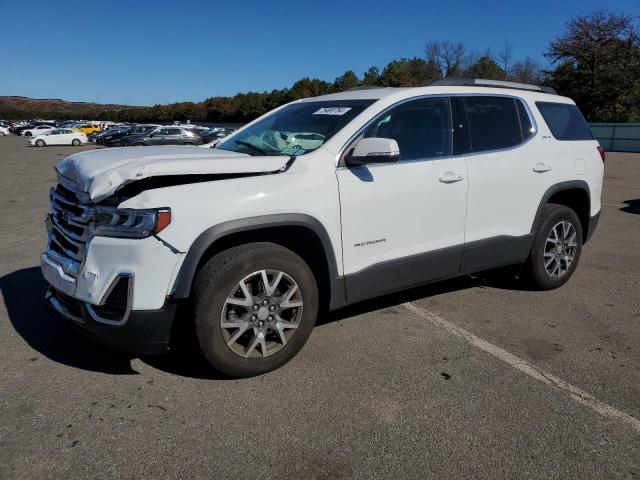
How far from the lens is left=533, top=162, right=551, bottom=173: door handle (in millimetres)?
4588

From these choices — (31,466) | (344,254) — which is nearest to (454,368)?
(344,254)

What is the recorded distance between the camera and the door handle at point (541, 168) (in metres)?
4.59

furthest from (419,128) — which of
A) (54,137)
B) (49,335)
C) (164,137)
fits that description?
(54,137)

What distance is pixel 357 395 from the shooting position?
10.3 ft

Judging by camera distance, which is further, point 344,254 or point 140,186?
point 344,254

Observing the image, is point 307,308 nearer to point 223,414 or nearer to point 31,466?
point 223,414

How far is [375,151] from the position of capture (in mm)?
3387

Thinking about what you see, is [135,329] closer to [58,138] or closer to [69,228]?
[69,228]

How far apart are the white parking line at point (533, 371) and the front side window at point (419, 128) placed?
1352mm

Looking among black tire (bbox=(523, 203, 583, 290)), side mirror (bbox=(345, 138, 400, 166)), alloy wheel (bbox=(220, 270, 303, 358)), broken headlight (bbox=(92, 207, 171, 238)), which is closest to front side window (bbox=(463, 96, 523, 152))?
black tire (bbox=(523, 203, 583, 290))

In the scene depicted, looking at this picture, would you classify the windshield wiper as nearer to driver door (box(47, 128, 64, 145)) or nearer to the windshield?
the windshield

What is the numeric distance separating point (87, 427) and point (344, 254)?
181cm

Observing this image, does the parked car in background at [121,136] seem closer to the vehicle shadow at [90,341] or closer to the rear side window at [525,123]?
the vehicle shadow at [90,341]

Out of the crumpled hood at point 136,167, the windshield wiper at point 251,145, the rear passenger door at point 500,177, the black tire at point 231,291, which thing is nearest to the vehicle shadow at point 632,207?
the rear passenger door at point 500,177
